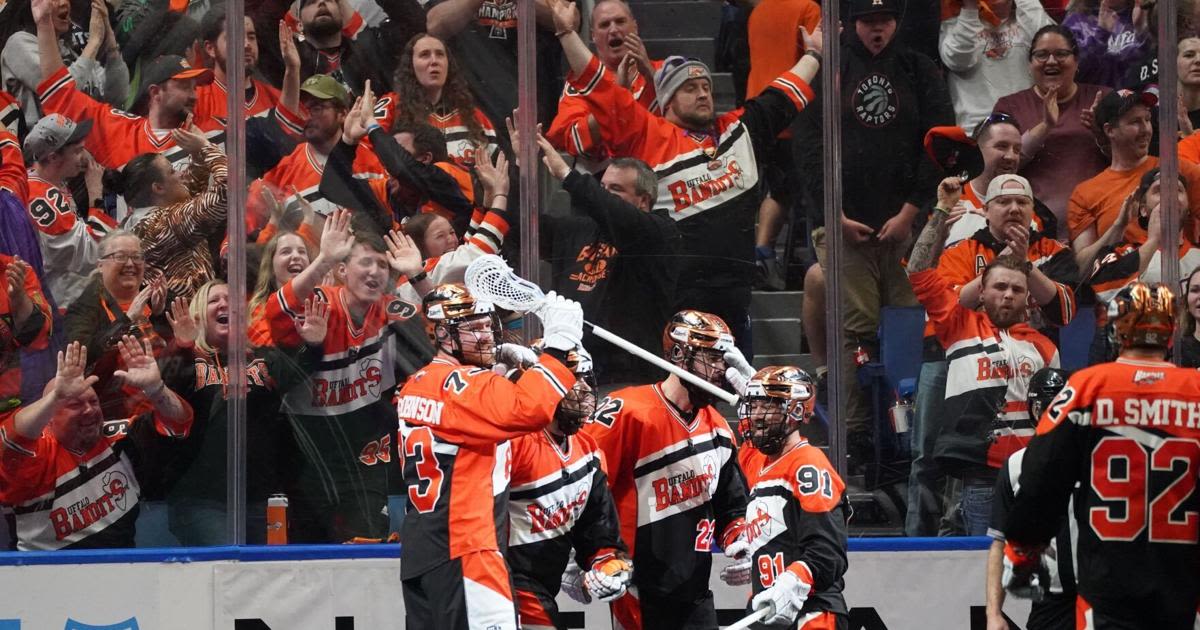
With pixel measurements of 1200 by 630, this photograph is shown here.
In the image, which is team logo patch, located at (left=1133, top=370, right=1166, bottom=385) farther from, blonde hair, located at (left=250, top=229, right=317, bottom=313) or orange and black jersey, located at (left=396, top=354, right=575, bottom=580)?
blonde hair, located at (left=250, top=229, right=317, bottom=313)

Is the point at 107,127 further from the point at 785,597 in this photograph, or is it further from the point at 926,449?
the point at 926,449

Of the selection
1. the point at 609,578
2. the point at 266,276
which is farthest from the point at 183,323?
the point at 609,578

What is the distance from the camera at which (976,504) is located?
6680mm

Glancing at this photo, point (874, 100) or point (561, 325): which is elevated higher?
point (874, 100)

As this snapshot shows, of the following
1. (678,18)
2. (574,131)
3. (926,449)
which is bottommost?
(926,449)

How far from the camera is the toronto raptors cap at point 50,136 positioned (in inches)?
261

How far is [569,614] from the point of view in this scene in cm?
642

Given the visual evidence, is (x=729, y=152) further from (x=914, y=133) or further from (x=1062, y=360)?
(x=1062, y=360)

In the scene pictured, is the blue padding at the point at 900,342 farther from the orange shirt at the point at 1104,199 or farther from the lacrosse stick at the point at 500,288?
the lacrosse stick at the point at 500,288

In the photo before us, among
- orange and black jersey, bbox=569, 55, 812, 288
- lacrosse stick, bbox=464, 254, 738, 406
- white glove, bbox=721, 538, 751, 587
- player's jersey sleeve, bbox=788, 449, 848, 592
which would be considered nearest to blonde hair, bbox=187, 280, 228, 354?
lacrosse stick, bbox=464, 254, 738, 406

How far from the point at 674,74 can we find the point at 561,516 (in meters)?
2.29

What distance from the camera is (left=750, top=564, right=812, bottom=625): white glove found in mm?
4852

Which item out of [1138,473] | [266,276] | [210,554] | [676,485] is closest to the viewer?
[1138,473]

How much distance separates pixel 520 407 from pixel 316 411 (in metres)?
1.95
